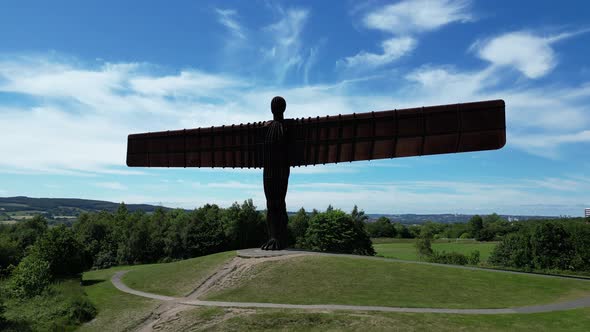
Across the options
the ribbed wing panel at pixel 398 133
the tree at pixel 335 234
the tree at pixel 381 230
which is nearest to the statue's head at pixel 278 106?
the ribbed wing panel at pixel 398 133

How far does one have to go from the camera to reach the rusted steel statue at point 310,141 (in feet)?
70.8

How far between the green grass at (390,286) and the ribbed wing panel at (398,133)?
7005 mm

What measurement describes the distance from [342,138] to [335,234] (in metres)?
37.5

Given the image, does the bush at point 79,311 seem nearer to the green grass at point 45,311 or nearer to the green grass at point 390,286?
the green grass at point 45,311

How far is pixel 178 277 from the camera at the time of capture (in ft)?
86.5

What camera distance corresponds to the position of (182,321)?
1864 centimetres

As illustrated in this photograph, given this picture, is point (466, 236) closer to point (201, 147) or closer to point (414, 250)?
point (414, 250)

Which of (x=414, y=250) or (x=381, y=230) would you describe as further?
(x=381, y=230)

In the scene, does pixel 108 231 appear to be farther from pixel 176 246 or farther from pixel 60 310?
pixel 60 310

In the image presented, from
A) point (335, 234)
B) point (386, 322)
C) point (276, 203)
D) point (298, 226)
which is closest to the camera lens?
point (386, 322)

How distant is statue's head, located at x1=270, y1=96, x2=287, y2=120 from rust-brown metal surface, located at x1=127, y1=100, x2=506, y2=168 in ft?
2.28

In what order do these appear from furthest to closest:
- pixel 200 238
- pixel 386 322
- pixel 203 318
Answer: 1. pixel 200 238
2. pixel 203 318
3. pixel 386 322

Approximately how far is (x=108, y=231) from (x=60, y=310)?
56197 mm

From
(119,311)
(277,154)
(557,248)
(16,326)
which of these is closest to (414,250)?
(557,248)
